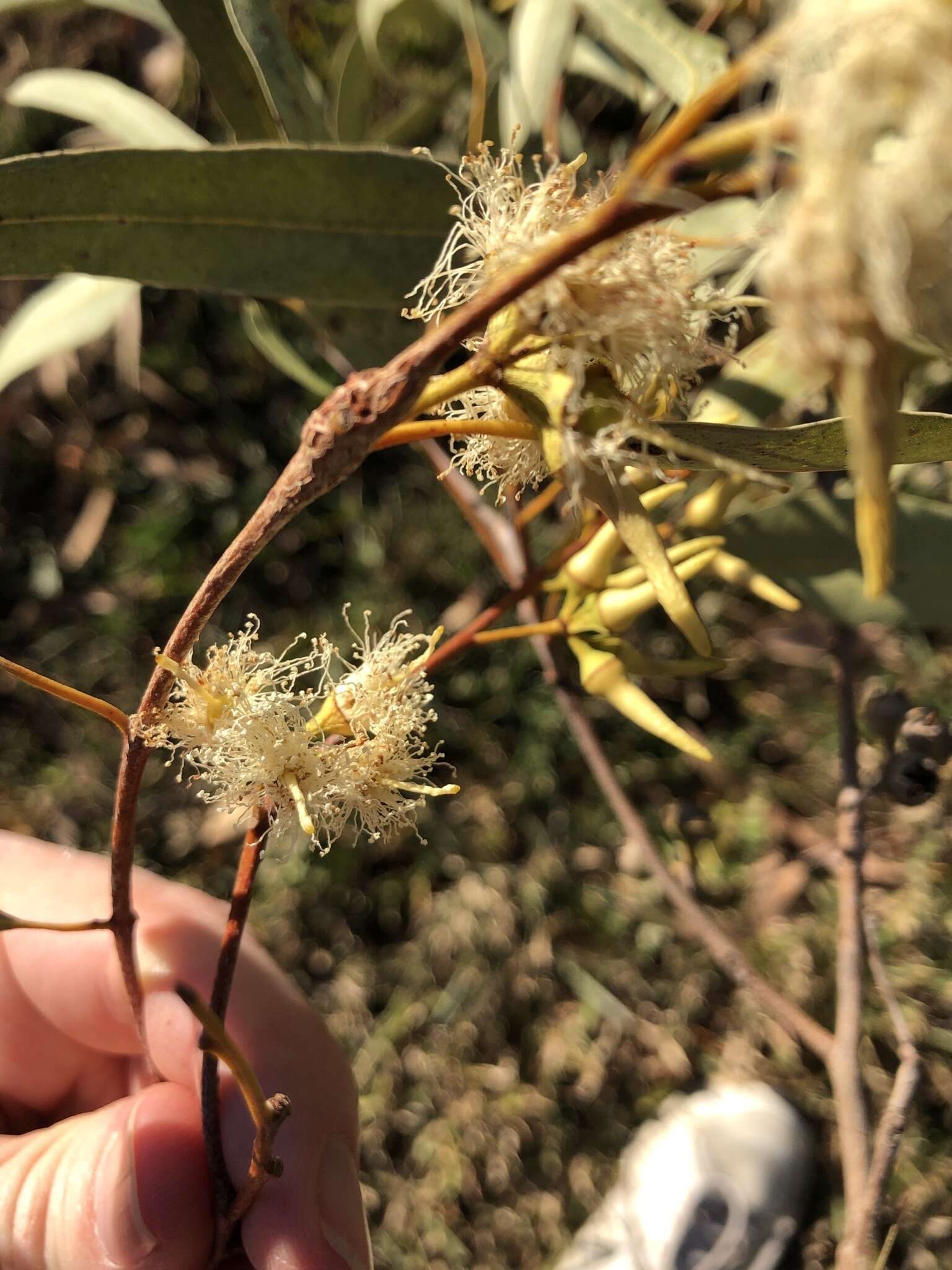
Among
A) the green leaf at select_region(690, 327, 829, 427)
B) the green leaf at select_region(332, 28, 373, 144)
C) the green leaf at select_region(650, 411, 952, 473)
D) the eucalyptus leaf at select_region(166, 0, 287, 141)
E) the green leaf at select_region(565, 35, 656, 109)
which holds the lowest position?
the green leaf at select_region(650, 411, 952, 473)

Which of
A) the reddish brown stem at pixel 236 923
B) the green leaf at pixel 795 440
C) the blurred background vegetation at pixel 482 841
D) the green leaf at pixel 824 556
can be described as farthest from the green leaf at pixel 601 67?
the reddish brown stem at pixel 236 923

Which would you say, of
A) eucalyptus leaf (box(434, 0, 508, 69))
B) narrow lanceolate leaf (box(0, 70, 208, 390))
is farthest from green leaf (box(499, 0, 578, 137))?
narrow lanceolate leaf (box(0, 70, 208, 390))

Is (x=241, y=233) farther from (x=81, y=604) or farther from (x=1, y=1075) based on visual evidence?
(x=81, y=604)

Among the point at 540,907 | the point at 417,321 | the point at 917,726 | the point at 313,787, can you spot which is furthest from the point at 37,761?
the point at 917,726

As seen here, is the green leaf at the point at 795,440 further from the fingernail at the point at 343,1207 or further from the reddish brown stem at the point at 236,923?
the fingernail at the point at 343,1207

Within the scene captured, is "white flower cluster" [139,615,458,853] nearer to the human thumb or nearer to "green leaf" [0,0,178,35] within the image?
the human thumb

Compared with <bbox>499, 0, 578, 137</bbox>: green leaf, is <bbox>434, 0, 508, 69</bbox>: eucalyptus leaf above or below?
above
